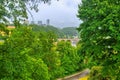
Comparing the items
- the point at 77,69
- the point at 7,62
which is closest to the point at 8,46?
the point at 7,62

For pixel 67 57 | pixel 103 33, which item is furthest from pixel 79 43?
pixel 67 57

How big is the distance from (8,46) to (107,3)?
9086 millimetres

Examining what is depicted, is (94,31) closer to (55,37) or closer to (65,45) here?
(55,37)

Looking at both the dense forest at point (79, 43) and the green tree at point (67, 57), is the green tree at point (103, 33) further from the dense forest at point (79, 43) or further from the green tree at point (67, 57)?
the green tree at point (67, 57)

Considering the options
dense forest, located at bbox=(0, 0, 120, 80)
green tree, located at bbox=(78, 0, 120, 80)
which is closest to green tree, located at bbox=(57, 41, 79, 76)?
dense forest, located at bbox=(0, 0, 120, 80)

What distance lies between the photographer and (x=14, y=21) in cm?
1224

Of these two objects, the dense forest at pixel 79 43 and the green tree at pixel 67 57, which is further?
the green tree at pixel 67 57

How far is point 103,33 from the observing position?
2092 cm

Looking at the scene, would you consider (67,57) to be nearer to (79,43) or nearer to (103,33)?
(79,43)

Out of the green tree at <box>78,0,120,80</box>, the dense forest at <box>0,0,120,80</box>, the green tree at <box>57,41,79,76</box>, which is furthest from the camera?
the green tree at <box>57,41,79,76</box>

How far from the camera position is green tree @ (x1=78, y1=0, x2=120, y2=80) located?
2019 cm

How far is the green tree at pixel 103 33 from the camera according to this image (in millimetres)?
20188

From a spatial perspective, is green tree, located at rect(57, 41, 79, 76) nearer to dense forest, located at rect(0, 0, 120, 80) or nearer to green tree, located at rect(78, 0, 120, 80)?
dense forest, located at rect(0, 0, 120, 80)

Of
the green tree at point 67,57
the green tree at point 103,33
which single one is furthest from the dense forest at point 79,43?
the green tree at point 67,57
